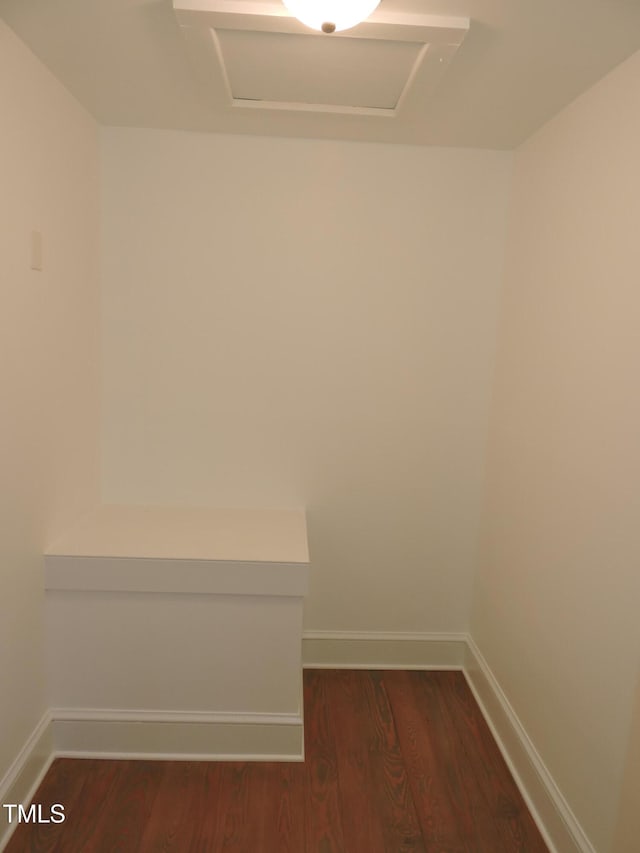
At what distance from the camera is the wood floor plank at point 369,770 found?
5.73ft

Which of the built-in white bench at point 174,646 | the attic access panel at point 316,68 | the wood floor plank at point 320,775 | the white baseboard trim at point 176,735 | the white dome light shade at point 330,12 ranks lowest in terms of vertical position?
the wood floor plank at point 320,775

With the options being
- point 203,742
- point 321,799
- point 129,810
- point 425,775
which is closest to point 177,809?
point 129,810

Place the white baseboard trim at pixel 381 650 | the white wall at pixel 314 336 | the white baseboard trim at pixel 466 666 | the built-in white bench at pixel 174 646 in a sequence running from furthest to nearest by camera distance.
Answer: the white baseboard trim at pixel 381 650 → the white wall at pixel 314 336 → the built-in white bench at pixel 174 646 → the white baseboard trim at pixel 466 666

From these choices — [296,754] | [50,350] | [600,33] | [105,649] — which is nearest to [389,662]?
[296,754]

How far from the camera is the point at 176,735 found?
Result: 6.71 ft

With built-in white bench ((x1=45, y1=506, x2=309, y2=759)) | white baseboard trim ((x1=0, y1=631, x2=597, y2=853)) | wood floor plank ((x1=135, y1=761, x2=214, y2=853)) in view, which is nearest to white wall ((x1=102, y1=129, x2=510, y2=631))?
built-in white bench ((x1=45, y1=506, x2=309, y2=759))

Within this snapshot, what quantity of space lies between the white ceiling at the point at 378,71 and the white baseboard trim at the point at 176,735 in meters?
2.21

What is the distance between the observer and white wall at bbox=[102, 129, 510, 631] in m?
2.30

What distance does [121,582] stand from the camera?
1.96m

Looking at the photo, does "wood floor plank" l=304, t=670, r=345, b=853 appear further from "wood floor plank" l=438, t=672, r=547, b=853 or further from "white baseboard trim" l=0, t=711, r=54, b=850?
"white baseboard trim" l=0, t=711, r=54, b=850

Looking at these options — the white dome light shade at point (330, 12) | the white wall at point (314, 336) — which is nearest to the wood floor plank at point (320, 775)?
the white wall at point (314, 336)

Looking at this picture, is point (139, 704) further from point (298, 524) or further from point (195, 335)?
point (195, 335)

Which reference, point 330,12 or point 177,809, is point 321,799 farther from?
point 330,12

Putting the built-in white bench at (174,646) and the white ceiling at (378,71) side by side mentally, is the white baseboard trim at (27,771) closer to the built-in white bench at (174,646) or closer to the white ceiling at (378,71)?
the built-in white bench at (174,646)
